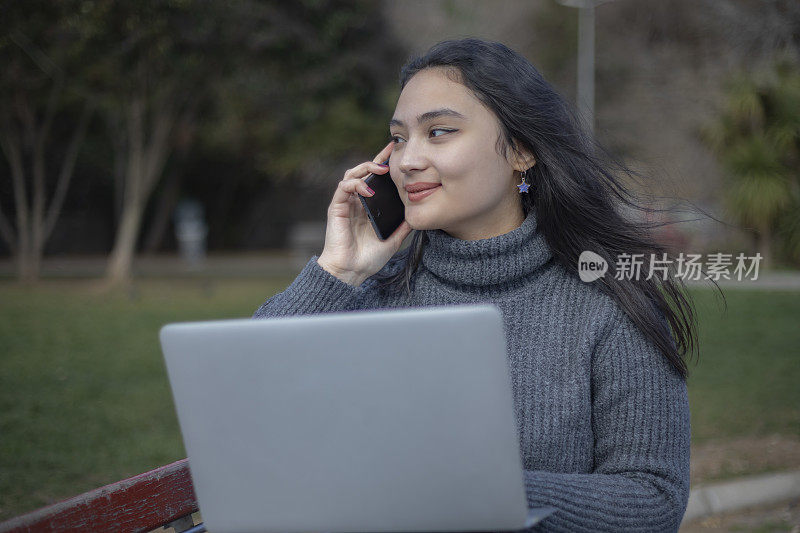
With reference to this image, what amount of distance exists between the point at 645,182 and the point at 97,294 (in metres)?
12.0

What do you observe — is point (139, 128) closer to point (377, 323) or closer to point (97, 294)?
point (97, 294)

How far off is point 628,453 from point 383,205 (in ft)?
2.85

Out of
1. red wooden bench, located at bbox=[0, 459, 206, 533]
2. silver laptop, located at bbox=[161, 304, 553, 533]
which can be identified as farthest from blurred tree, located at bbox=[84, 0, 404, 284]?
silver laptop, located at bbox=[161, 304, 553, 533]

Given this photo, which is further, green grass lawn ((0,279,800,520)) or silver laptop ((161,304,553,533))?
green grass lawn ((0,279,800,520))

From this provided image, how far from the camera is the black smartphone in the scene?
228 centimetres

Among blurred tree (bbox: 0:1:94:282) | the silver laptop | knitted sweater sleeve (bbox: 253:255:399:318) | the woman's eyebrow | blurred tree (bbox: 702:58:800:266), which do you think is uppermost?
blurred tree (bbox: 0:1:94:282)

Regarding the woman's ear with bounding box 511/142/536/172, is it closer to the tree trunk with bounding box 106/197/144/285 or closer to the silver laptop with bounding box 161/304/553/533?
the silver laptop with bounding box 161/304/553/533

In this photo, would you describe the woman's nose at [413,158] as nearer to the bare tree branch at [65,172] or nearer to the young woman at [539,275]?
the young woman at [539,275]

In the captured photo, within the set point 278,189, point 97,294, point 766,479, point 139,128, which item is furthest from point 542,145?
point 278,189

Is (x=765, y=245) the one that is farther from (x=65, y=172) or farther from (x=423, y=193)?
(x=65, y=172)

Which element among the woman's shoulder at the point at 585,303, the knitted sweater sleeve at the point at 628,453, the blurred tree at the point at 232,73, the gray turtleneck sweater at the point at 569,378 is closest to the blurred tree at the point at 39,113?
the blurred tree at the point at 232,73

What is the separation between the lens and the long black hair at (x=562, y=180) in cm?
203

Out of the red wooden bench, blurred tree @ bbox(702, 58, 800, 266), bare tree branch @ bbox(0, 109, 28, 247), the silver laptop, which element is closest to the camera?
the silver laptop

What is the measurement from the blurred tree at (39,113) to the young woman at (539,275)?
728 centimetres
